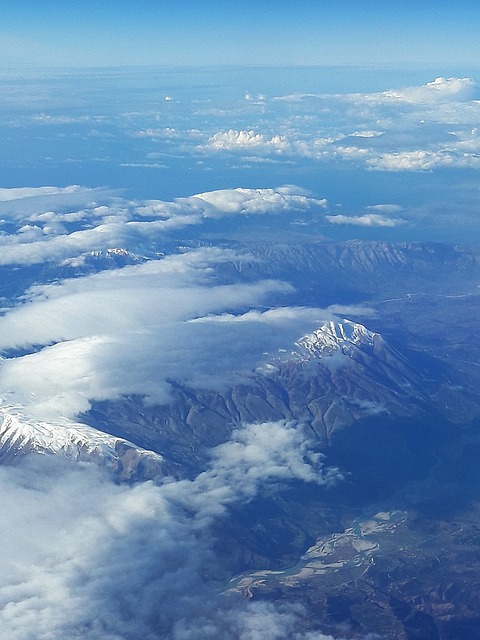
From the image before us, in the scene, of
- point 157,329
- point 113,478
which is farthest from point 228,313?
point 113,478

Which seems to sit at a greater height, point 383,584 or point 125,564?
point 125,564

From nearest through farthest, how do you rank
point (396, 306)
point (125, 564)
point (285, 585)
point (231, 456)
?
point (125, 564) → point (285, 585) → point (231, 456) → point (396, 306)

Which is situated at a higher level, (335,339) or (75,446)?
(75,446)

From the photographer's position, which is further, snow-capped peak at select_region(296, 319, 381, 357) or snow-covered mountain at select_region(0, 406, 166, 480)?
snow-capped peak at select_region(296, 319, 381, 357)

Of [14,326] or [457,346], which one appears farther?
[457,346]

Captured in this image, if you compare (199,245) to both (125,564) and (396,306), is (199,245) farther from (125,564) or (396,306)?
(125,564)

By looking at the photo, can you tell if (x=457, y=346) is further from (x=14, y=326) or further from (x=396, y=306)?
(x=14, y=326)

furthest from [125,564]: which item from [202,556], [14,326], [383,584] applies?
[14,326]

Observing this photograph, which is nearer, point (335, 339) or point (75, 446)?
point (75, 446)

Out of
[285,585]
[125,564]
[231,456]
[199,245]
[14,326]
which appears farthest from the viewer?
[199,245]
